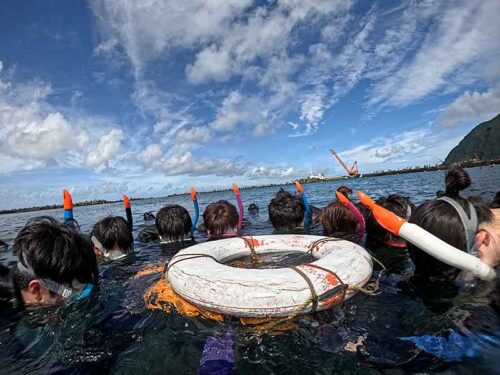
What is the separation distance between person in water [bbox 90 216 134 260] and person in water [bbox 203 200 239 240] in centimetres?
194

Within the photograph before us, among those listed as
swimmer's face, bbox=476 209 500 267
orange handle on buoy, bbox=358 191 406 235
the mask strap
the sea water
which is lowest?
the sea water

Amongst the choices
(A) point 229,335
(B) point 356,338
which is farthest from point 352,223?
(A) point 229,335

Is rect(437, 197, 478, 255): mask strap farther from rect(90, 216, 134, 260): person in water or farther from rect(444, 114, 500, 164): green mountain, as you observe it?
rect(444, 114, 500, 164): green mountain

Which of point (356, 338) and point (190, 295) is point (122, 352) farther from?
point (356, 338)

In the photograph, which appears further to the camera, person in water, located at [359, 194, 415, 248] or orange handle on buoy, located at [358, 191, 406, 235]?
person in water, located at [359, 194, 415, 248]

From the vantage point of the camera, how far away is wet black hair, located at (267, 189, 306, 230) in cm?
775

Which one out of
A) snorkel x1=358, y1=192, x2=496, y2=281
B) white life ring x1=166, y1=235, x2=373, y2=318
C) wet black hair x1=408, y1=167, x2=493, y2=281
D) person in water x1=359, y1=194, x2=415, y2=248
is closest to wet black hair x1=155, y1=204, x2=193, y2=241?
white life ring x1=166, y1=235, x2=373, y2=318

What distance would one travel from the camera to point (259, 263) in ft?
16.1

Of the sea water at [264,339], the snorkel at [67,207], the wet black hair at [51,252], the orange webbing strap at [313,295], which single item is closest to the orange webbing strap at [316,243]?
the sea water at [264,339]

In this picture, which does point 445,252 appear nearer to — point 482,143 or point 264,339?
point 264,339

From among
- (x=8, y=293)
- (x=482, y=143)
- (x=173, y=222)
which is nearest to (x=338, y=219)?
(x=173, y=222)

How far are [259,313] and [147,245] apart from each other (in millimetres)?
6032

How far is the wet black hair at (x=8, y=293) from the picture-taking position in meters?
3.02

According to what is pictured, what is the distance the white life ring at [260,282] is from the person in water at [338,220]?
2222mm
